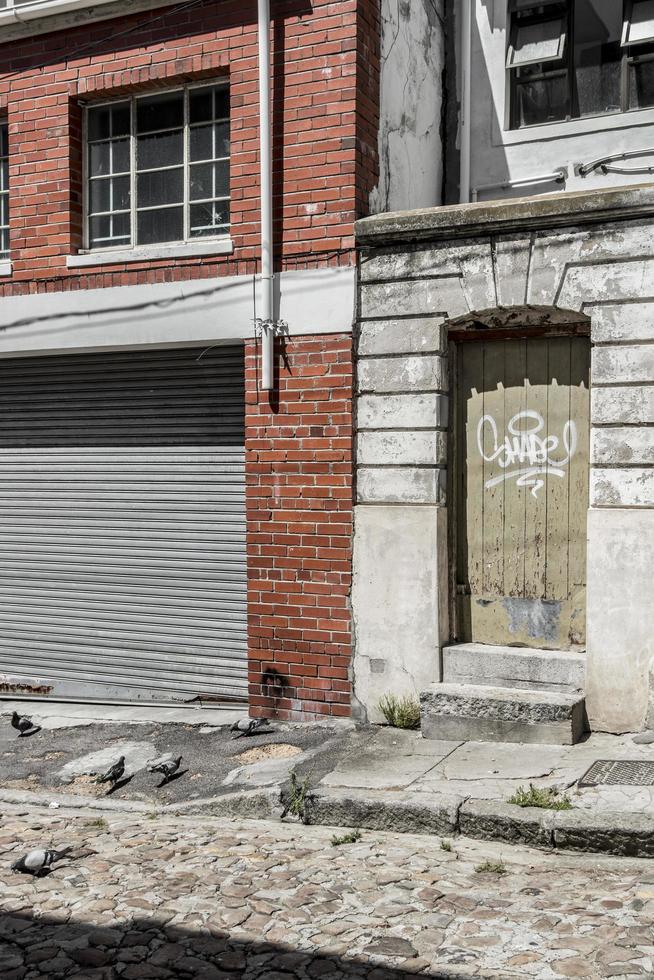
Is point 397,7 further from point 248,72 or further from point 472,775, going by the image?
point 472,775

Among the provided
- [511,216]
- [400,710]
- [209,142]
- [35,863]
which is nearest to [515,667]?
[400,710]

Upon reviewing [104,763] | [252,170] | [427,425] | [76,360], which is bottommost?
[104,763]

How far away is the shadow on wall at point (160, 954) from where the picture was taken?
14.3 ft

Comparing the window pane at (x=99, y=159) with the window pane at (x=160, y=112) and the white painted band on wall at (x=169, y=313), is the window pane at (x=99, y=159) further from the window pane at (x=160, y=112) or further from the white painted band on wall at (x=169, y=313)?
the white painted band on wall at (x=169, y=313)

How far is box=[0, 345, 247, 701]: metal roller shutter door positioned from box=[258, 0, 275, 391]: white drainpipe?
0.50m

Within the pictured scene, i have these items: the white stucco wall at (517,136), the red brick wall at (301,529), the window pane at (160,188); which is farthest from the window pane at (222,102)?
the white stucco wall at (517,136)

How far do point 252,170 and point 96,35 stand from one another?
211cm

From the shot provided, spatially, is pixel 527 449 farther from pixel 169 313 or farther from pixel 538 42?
pixel 538 42

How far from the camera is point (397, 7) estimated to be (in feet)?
27.7

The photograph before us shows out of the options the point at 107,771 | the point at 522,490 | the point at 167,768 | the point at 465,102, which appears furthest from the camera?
the point at 465,102

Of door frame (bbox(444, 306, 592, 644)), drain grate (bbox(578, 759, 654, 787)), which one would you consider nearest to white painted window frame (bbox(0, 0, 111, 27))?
door frame (bbox(444, 306, 592, 644))

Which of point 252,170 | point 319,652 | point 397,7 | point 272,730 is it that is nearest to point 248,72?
point 252,170

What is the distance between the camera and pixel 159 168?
8867 mm

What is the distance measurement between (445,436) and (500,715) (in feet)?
7.22
